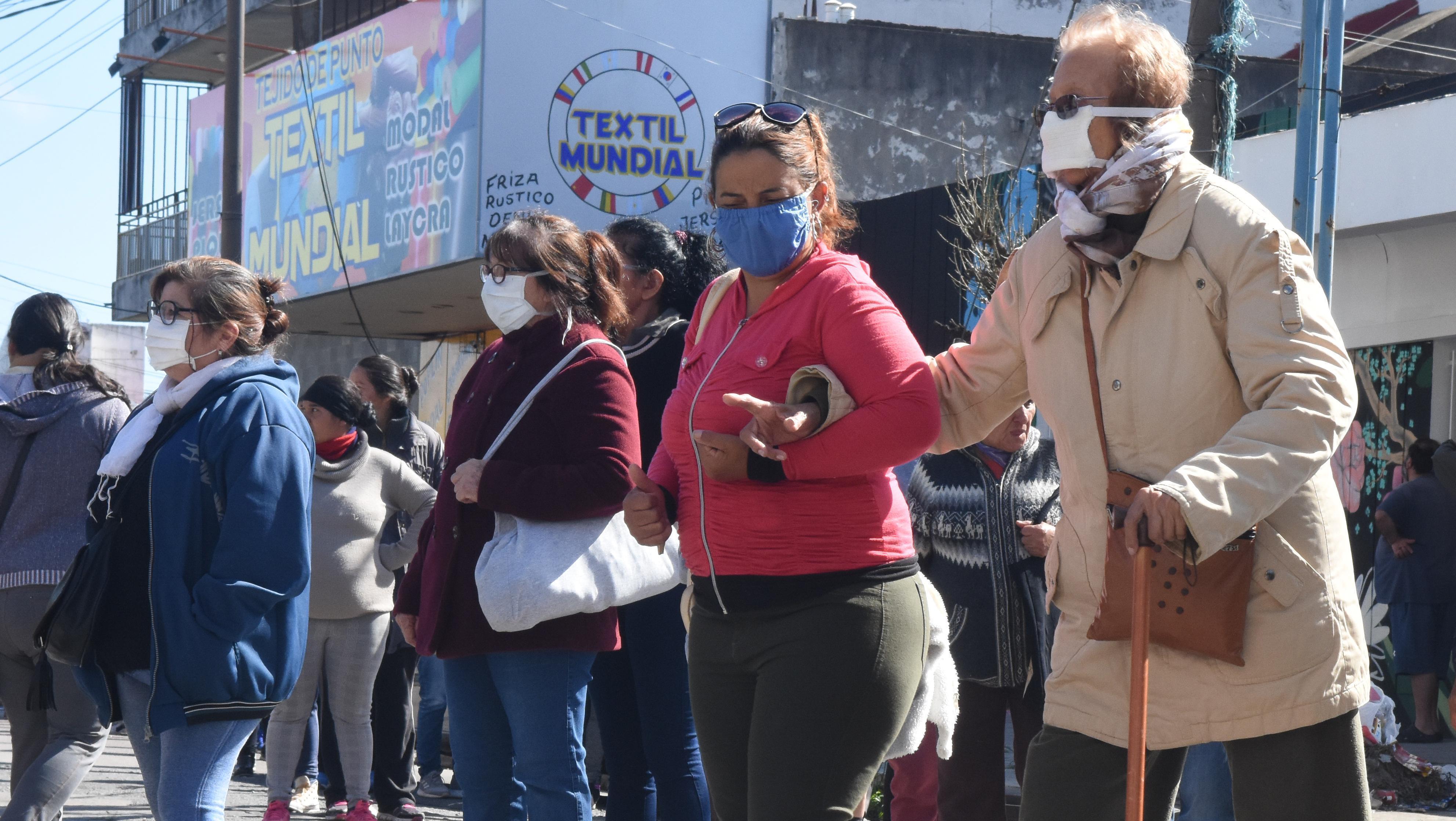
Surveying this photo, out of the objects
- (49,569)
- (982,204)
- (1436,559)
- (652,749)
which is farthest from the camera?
(982,204)

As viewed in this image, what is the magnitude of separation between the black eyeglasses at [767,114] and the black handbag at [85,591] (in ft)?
5.41

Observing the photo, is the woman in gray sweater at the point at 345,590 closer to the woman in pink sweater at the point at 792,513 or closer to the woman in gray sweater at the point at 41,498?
the woman in gray sweater at the point at 41,498

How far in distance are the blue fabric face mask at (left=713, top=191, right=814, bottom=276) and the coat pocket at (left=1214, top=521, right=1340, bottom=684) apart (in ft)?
3.71

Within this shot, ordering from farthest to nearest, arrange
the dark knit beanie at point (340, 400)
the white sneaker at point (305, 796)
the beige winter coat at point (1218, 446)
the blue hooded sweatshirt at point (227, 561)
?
the white sneaker at point (305, 796) < the dark knit beanie at point (340, 400) < the blue hooded sweatshirt at point (227, 561) < the beige winter coat at point (1218, 446)

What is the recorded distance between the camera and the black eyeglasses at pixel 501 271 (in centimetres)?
447

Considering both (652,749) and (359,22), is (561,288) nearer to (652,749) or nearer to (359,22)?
(652,749)

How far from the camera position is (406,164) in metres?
16.0

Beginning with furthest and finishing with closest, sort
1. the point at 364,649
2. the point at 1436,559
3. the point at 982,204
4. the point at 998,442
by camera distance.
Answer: the point at 982,204 → the point at 1436,559 → the point at 364,649 → the point at 998,442

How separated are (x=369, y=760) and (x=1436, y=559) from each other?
24.0 feet

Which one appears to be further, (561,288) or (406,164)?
(406,164)

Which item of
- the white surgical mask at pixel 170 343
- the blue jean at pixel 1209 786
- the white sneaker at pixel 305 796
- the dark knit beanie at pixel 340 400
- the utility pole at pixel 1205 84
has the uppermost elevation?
the utility pole at pixel 1205 84

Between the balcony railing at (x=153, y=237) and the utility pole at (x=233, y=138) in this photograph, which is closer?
the utility pole at (x=233, y=138)

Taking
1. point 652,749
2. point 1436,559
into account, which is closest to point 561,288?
point 652,749

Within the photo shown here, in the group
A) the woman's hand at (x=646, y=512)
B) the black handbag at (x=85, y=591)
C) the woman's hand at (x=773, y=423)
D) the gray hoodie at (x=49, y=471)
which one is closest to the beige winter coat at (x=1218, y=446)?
the woman's hand at (x=773, y=423)
